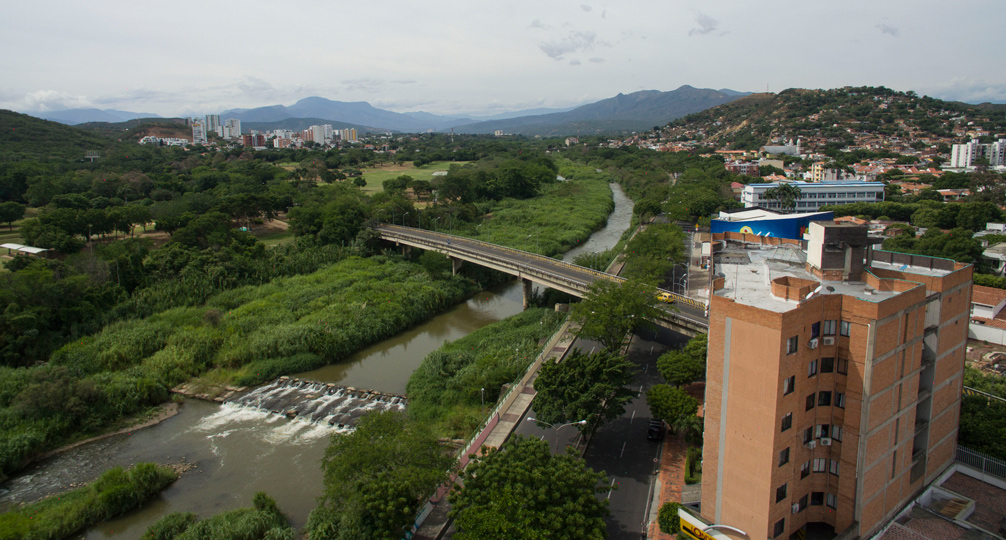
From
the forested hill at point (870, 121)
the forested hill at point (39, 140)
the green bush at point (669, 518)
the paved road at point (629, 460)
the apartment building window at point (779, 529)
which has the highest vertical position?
the forested hill at point (870, 121)

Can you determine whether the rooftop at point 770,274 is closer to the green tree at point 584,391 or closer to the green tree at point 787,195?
the green tree at point 584,391

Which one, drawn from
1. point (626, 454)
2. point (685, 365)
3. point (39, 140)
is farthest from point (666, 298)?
point (39, 140)

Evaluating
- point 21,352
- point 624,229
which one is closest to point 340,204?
point 21,352

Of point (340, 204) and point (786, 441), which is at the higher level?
point (340, 204)

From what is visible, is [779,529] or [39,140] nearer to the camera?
[779,529]

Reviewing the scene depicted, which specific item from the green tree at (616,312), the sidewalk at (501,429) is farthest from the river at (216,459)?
the green tree at (616,312)

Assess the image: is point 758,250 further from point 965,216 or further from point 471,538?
point 965,216

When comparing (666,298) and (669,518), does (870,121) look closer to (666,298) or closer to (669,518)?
(666,298)
